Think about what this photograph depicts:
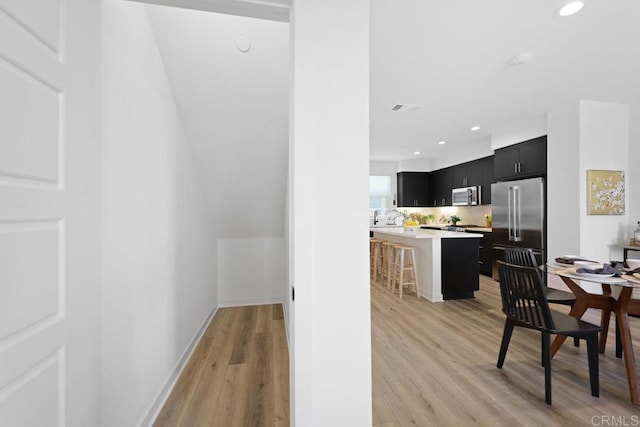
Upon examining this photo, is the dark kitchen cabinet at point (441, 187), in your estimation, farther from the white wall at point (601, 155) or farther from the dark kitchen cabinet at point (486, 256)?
the white wall at point (601, 155)

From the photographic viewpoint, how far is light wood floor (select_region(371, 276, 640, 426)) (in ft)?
5.36

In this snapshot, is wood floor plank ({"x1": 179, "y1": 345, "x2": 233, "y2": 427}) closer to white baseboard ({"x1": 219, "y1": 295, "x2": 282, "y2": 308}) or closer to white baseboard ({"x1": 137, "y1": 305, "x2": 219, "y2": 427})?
white baseboard ({"x1": 137, "y1": 305, "x2": 219, "y2": 427})

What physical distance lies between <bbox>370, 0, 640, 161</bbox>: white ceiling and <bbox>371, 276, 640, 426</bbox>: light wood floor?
2.71m

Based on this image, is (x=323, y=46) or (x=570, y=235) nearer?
(x=323, y=46)

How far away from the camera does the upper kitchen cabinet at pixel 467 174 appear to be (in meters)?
5.89

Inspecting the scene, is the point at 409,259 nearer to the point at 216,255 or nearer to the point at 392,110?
the point at 392,110

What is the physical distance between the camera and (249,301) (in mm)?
3615

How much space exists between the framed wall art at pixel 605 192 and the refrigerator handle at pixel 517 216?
895 millimetres

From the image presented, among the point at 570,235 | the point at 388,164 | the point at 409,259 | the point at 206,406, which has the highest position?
the point at 388,164

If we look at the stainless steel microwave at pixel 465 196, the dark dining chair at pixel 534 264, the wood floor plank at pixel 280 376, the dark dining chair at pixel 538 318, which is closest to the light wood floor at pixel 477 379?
the dark dining chair at pixel 538 318

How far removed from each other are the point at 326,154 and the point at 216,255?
9.34 ft

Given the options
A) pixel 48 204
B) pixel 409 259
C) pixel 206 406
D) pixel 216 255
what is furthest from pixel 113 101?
pixel 409 259

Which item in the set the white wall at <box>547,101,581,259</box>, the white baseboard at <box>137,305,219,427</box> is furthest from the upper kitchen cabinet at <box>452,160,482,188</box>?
the white baseboard at <box>137,305,219,427</box>

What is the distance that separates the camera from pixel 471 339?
8.61ft
